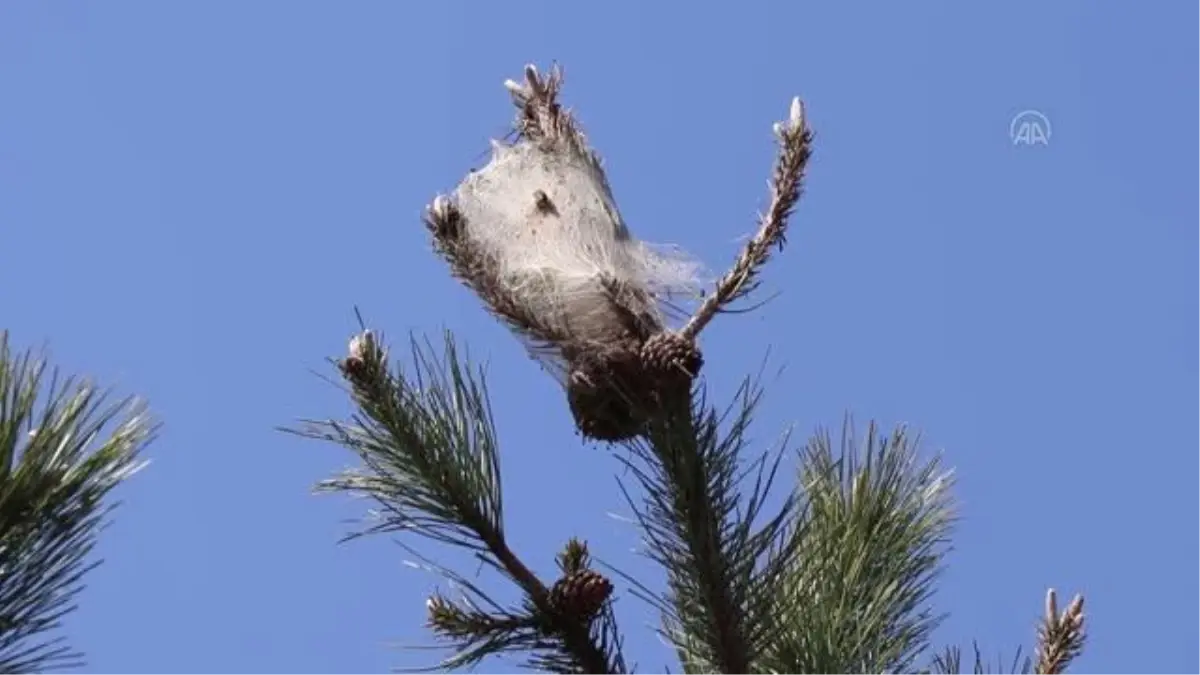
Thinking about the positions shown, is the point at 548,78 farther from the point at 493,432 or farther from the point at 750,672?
the point at 750,672

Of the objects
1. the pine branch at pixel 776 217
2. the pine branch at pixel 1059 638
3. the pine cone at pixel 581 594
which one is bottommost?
the pine cone at pixel 581 594

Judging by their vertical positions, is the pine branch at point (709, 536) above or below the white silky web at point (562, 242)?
below

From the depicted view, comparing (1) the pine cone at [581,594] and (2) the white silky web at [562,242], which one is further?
(2) the white silky web at [562,242]

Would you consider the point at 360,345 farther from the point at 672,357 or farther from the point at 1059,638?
the point at 1059,638

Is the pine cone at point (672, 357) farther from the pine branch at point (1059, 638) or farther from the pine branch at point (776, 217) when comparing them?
the pine branch at point (1059, 638)

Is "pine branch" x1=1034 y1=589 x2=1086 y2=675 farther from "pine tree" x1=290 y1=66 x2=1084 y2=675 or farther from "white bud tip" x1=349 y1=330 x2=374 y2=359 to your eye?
"white bud tip" x1=349 y1=330 x2=374 y2=359

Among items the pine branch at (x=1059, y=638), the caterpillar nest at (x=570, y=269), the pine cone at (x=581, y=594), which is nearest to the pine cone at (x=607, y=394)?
the caterpillar nest at (x=570, y=269)

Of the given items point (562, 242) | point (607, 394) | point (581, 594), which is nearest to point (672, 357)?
point (607, 394)
